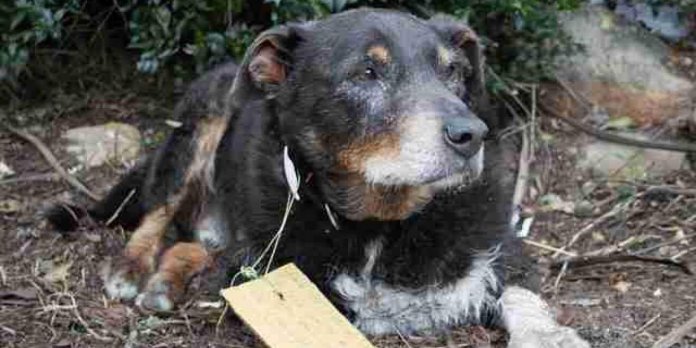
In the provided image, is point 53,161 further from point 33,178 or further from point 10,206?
point 10,206

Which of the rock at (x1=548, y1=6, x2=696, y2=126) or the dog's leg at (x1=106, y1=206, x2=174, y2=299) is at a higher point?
the rock at (x1=548, y1=6, x2=696, y2=126)

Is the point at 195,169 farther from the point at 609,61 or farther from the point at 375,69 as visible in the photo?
the point at 609,61

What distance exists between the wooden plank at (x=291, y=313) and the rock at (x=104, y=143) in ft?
8.89

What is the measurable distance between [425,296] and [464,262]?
9.1 inches

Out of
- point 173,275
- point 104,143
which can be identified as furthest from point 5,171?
point 173,275

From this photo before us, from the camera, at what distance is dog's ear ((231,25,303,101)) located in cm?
512

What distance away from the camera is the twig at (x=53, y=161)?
22.5 feet

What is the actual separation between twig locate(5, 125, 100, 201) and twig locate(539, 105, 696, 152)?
2.84 m

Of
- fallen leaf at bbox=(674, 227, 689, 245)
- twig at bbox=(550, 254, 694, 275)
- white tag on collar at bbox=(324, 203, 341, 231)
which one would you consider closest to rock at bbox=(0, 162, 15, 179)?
white tag on collar at bbox=(324, 203, 341, 231)

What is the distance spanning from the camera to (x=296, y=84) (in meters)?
5.12

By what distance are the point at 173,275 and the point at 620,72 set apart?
3181 mm

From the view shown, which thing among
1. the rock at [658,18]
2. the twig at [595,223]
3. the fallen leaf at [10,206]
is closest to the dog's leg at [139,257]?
the fallen leaf at [10,206]

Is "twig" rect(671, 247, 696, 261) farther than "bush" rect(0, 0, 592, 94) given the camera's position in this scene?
No

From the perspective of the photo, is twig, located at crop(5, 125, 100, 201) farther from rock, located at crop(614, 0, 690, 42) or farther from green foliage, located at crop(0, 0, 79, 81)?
rock, located at crop(614, 0, 690, 42)
